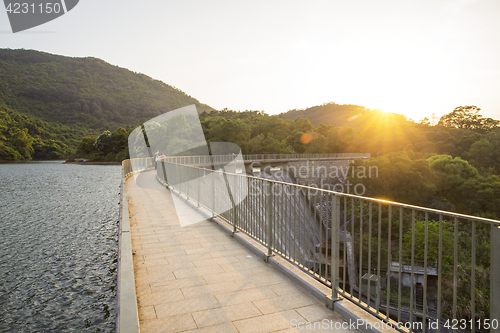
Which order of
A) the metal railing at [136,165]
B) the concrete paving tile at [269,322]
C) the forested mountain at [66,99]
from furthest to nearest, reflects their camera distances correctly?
1. the forested mountain at [66,99]
2. the metal railing at [136,165]
3. the concrete paving tile at [269,322]

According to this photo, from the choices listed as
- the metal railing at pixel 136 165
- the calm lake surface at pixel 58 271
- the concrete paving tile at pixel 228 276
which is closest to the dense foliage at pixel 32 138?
the metal railing at pixel 136 165

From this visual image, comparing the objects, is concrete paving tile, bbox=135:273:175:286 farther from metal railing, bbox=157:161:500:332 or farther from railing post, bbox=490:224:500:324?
railing post, bbox=490:224:500:324

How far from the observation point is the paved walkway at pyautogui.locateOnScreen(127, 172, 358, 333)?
2.89 meters

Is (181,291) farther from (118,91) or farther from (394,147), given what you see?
(118,91)

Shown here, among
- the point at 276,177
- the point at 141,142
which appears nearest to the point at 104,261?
the point at 276,177

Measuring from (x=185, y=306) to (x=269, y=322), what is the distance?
0.90 m

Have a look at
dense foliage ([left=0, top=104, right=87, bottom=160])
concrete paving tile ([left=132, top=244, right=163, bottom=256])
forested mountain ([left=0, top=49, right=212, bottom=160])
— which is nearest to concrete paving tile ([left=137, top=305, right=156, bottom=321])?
concrete paving tile ([left=132, top=244, right=163, bottom=256])

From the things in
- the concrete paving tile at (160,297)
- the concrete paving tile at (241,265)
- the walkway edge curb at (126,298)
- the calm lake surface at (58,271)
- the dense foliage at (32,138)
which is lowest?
the calm lake surface at (58,271)

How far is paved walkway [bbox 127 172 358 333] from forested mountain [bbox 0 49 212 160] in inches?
3306

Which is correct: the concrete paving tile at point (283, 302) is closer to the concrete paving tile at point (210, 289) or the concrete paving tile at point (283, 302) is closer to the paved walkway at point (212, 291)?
the paved walkway at point (212, 291)

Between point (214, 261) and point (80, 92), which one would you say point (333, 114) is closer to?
point (80, 92)

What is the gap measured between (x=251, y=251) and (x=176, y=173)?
8037 millimetres

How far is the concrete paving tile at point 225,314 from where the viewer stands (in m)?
2.91

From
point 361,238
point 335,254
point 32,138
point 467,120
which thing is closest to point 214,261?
point 335,254
